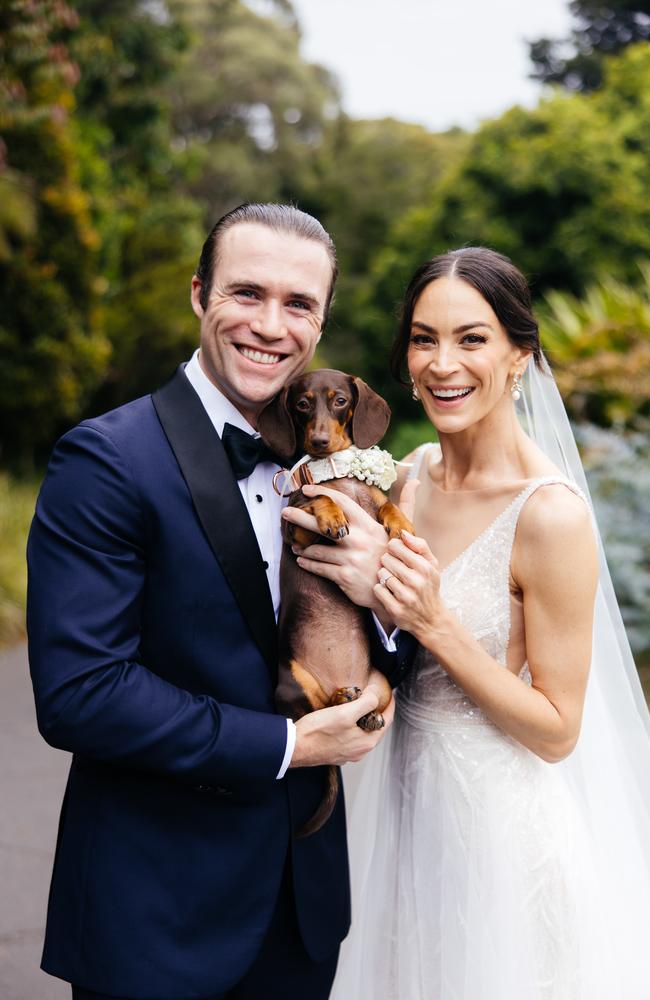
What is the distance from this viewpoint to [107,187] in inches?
606

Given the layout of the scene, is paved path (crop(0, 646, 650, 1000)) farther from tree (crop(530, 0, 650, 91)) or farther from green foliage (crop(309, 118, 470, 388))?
tree (crop(530, 0, 650, 91))

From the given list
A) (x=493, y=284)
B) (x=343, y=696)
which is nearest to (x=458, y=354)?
(x=493, y=284)

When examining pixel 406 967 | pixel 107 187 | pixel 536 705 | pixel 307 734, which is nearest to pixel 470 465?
pixel 536 705

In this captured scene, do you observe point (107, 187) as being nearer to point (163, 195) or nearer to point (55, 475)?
point (163, 195)

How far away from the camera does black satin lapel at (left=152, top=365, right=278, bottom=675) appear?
6.45 ft

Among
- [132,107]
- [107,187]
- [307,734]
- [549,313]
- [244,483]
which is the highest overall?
[132,107]

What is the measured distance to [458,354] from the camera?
238 cm

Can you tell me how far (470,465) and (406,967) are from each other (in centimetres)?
137

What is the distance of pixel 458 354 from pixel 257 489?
0.64 meters

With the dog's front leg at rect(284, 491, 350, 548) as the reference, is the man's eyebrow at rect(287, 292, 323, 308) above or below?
above

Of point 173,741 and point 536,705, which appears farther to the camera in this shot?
point 536,705

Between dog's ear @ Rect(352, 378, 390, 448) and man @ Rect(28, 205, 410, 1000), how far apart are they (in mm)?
295

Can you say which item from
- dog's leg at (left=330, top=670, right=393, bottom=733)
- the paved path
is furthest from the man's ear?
the paved path

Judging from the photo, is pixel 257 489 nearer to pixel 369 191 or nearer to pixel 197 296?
pixel 197 296
